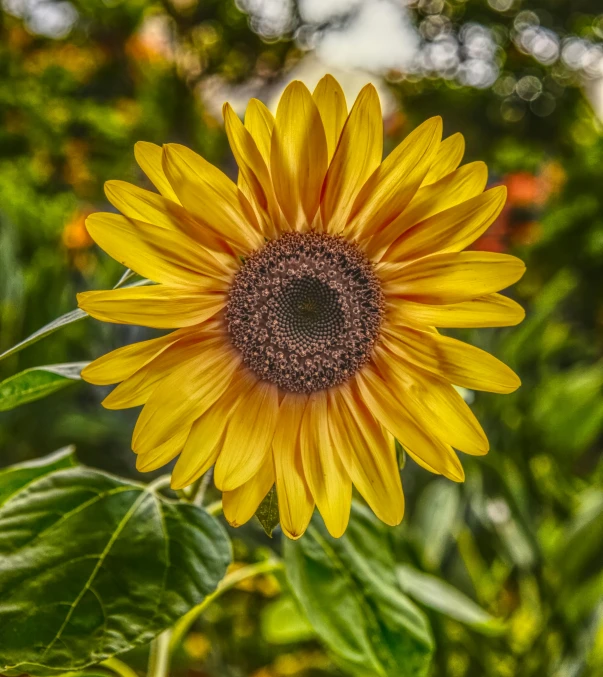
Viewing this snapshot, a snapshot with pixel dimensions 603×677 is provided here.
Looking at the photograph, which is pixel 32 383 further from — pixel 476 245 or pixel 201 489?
pixel 476 245

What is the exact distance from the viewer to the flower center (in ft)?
1.02

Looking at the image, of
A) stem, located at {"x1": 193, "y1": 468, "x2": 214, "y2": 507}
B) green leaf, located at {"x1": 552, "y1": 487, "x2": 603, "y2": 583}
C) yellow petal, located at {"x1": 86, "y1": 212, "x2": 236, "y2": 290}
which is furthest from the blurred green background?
yellow petal, located at {"x1": 86, "y1": 212, "x2": 236, "y2": 290}

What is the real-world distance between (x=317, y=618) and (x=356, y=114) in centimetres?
26

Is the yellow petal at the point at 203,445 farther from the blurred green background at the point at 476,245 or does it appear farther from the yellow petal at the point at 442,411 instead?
the blurred green background at the point at 476,245

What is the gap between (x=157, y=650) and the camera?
0.36 meters

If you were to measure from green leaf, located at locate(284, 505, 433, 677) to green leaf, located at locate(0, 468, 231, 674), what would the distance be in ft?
0.25

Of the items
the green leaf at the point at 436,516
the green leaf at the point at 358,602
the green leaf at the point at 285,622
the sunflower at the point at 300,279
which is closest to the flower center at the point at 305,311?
the sunflower at the point at 300,279

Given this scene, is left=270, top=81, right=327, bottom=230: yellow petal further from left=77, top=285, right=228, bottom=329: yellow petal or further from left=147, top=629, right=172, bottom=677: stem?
left=147, top=629, right=172, bottom=677: stem

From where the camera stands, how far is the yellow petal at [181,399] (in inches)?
10.9

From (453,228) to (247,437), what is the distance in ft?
0.41

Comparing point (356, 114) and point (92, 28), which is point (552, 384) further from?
point (92, 28)

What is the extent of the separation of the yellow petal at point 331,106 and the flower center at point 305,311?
0.05 meters

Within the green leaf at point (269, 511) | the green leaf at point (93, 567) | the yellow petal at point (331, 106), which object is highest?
the yellow petal at point (331, 106)

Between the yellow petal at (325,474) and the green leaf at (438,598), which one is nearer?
the yellow petal at (325,474)
